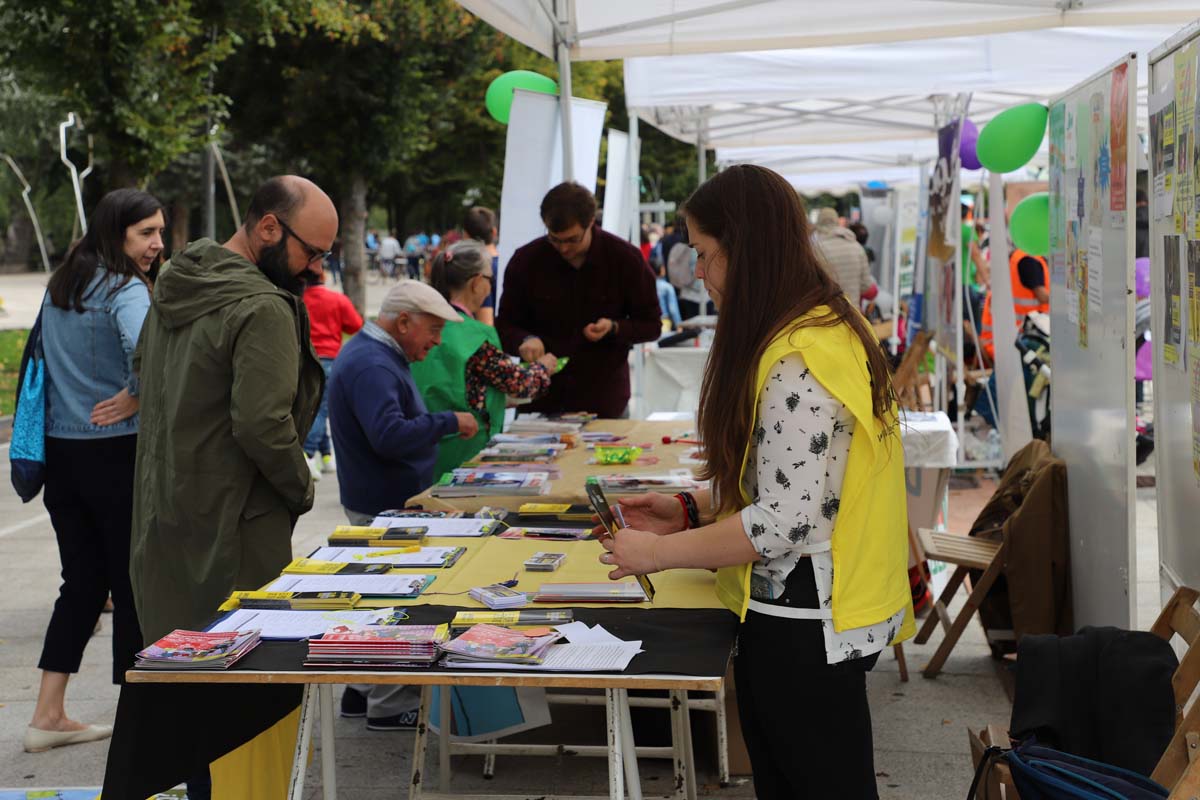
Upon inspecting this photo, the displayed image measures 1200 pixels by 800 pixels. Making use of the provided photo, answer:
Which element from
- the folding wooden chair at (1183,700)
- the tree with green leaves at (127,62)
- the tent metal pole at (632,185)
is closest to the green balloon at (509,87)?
the tent metal pole at (632,185)

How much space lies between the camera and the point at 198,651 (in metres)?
2.46

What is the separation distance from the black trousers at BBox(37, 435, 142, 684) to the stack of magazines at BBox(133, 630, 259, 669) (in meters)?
1.77

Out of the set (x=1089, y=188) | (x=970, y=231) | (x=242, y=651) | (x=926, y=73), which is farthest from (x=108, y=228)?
(x=970, y=231)

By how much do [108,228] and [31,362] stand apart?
0.52 m

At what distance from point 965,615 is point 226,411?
2886 mm

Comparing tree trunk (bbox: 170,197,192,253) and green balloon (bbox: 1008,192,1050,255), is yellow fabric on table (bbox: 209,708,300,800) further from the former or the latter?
tree trunk (bbox: 170,197,192,253)

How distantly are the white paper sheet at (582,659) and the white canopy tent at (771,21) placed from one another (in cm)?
353

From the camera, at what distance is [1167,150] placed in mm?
3104

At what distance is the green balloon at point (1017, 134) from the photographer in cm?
606

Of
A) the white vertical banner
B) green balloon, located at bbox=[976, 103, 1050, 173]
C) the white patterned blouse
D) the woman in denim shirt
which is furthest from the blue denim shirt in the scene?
the white vertical banner

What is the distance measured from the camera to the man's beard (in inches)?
132

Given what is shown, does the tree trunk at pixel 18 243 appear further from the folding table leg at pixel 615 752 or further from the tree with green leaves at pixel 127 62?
the folding table leg at pixel 615 752

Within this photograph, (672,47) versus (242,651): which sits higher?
(672,47)

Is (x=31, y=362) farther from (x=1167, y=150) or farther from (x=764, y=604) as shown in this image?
(x=1167, y=150)
